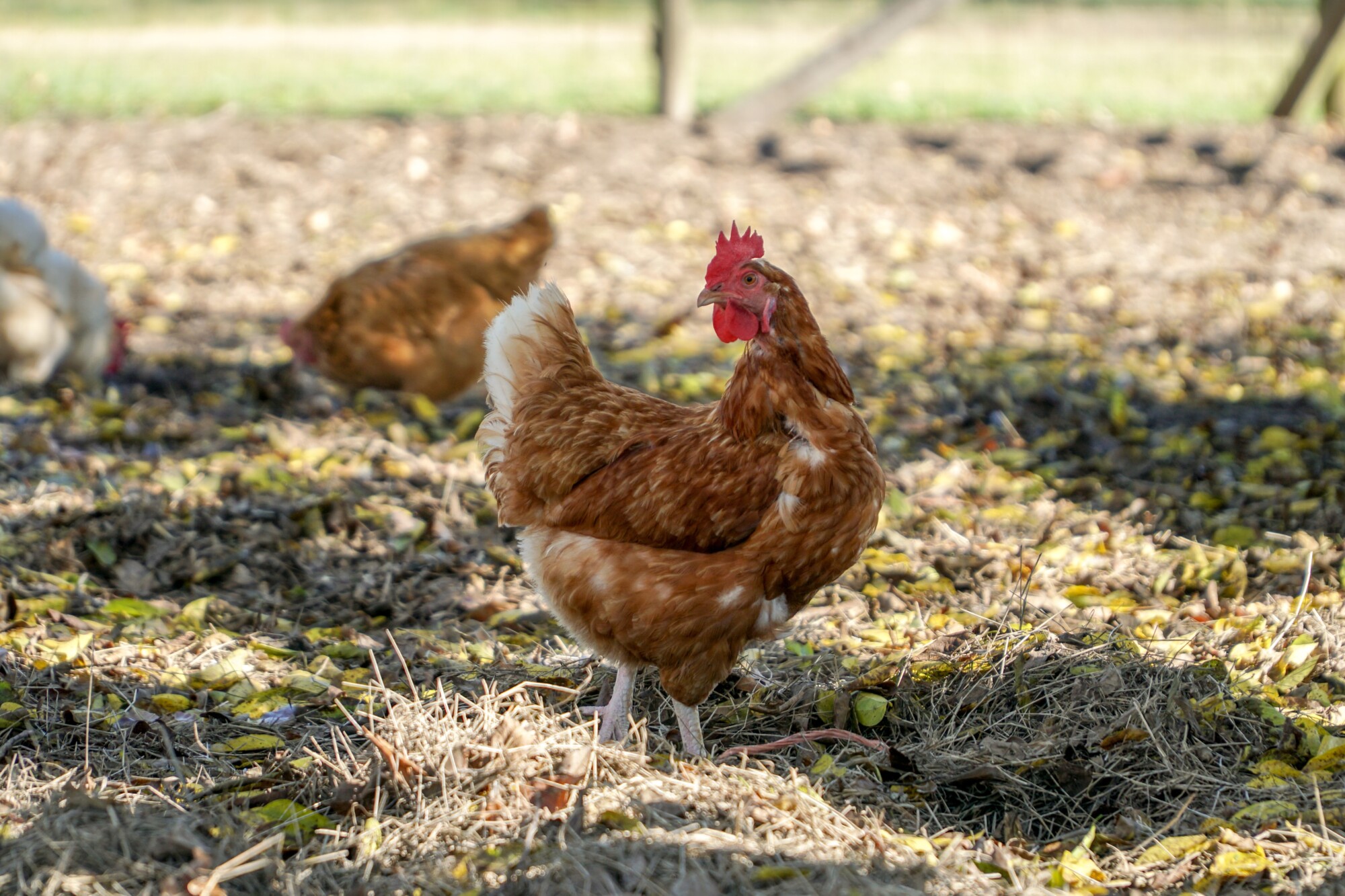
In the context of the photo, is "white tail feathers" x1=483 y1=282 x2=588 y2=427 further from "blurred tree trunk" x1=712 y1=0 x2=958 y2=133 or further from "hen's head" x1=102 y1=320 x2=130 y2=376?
"blurred tree trunk" x1=712 y1=0 x2=958 y2=133

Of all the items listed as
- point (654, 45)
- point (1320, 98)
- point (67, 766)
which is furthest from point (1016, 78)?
point (67, 766)

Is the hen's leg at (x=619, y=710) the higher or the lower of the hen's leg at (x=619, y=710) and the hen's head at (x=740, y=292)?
the lower

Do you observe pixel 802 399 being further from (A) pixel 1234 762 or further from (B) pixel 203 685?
(B) pixel 203 685

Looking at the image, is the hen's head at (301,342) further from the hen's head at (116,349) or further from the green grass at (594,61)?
the green grass at (594,61)

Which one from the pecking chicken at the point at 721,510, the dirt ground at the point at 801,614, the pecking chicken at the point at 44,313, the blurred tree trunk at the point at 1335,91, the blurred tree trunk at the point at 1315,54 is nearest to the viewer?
the dirt ground at the point at 801,614

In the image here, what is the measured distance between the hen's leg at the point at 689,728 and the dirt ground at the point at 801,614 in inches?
5.4

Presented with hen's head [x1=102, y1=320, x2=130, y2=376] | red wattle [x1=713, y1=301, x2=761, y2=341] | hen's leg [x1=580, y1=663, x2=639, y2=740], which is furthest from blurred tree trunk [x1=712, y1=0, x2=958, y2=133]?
hen's leg [x1=580, y1=663, x2=639, y2=740]

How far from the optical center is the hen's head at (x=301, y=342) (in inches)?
215

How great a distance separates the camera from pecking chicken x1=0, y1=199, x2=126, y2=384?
5418 millimetres

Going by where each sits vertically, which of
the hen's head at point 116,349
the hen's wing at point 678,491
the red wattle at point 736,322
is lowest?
the hen's head at point 116,349

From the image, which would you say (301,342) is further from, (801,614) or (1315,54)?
(1315,54)

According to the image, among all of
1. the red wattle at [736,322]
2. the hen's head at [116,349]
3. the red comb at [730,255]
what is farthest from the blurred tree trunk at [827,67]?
the red wattle at [736,322]

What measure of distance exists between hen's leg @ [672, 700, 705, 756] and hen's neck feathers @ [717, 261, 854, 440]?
28.5 inches

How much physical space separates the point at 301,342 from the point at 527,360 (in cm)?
248
